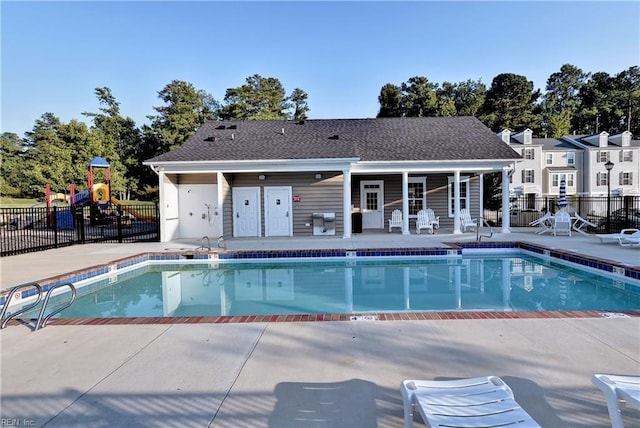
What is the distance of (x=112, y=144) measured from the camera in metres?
31.8

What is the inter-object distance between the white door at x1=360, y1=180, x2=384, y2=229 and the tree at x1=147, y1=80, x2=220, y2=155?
2428cm

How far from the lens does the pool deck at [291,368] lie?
2355mm

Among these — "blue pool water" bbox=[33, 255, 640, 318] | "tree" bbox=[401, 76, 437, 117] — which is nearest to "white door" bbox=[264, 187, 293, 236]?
"blue pool water" bbox=[33, 255, 640, 318]

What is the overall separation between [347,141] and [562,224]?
8349 millimetres

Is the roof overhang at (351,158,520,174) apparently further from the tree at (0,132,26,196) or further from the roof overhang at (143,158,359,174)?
the tree at (0,132,26,196)

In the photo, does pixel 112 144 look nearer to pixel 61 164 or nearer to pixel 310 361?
pixel 61 164

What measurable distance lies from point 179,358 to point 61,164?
3111 cm

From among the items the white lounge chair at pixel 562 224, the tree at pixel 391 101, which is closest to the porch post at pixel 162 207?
the white lounge chair at pixel 562 224

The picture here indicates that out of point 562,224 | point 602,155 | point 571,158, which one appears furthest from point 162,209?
point 602,155

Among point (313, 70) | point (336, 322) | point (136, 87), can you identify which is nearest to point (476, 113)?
point (313, 70)

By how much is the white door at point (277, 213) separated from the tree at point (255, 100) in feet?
68.2

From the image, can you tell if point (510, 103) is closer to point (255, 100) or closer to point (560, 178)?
point (560, 178)

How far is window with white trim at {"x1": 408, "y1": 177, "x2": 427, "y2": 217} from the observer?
15312 millimetres

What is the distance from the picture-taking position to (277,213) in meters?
13.7
